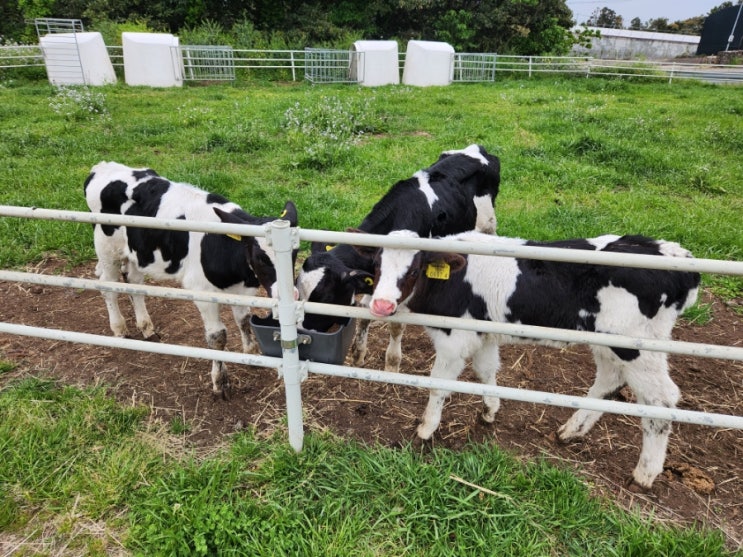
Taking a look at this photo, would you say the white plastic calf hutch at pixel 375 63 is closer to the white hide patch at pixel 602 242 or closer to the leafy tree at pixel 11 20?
the white hide patch at pixel 602 242

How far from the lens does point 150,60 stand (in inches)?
680

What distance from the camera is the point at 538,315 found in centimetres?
313

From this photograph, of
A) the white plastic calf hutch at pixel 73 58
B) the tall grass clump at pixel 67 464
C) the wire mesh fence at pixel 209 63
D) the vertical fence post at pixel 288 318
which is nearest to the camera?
the vertical fence post at pixel 288 318

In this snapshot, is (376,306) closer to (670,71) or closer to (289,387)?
(289,387)

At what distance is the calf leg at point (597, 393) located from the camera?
3.28 meters

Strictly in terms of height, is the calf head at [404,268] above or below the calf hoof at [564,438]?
above

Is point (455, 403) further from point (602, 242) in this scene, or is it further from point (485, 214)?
point (485, 214)

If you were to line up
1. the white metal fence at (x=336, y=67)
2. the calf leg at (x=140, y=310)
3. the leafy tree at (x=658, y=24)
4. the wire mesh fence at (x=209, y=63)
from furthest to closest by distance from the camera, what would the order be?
1. the leafy tree at (x=658, y=24)
2. the white metal fence at (x=336, y=67)
3. the wire mesh fence at (x=209, y=63)
4. the calf leg at (x=140, y=310)

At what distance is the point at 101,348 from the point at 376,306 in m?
2.97

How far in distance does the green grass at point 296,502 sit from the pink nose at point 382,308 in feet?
3.21

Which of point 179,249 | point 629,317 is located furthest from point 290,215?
point 629,317

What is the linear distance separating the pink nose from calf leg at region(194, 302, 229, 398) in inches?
62.4

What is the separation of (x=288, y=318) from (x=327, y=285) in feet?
3.37

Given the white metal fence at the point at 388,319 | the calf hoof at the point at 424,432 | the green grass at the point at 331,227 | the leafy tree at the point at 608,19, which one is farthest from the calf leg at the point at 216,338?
the leafy tree at the point at 608,19
